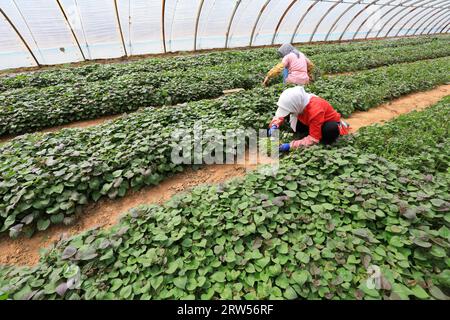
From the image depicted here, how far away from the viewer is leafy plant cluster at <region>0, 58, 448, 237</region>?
294 cm

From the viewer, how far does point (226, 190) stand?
292cm

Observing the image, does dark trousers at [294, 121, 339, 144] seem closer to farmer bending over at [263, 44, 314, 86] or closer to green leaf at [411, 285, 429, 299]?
green leaf at [411, 285, 429, 299]

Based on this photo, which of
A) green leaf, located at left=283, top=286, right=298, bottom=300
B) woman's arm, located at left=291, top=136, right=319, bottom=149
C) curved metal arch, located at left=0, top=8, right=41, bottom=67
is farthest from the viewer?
curved metal arch, located at left=0, top=8, right=41, bottom=67

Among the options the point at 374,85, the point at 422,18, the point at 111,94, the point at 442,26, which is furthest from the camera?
the point at 442,26

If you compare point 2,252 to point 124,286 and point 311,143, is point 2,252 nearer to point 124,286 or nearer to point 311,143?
point 124,286

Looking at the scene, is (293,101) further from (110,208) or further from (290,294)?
(110,208)

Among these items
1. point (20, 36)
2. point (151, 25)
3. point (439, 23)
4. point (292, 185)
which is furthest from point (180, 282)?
point (439, 23)

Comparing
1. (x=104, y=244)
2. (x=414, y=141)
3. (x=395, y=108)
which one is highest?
(x=414, y=141)

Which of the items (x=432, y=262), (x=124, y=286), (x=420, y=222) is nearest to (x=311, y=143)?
(x=420, y=222)

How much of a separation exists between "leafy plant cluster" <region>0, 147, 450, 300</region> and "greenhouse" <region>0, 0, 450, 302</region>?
0.5 inches

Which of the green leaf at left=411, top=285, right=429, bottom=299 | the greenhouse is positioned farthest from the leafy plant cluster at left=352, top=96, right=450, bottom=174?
the green leaf at left=411, top=285, right=429, bottom=299

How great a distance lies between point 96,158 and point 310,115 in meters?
3.18

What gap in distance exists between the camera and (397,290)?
5.74ft

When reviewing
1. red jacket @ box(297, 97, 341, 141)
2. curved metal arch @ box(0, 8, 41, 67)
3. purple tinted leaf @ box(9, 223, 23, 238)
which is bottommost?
purple tinted leaf @ box(9, 223, 23, 238)
